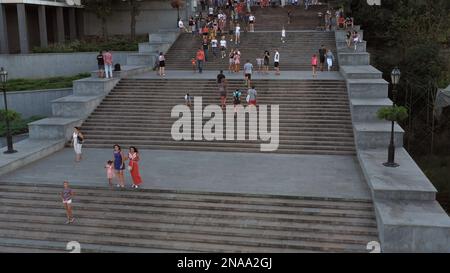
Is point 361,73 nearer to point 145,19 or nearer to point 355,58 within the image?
point 355,58

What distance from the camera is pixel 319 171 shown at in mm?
15195

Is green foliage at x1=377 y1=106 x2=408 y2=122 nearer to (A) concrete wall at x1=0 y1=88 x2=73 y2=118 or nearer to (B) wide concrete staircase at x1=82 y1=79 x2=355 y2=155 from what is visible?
(B) wide concrete staircase at x1=82 y1=79 x2=355 y2=155

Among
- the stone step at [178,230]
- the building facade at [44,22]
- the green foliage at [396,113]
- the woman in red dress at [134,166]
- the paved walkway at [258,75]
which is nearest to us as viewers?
the stone step at [178,230]

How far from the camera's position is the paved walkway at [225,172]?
1364cm

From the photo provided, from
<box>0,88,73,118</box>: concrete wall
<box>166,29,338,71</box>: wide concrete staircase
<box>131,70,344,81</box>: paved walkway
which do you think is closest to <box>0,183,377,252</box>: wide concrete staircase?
<box>131,70,344,81</box>: paved walkway

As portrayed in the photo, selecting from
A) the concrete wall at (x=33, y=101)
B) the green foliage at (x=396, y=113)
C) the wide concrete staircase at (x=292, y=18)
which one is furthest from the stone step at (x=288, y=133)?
the wide concrete staircase at (x=292, y=18)

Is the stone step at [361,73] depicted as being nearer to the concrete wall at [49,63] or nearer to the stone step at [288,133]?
the stone step at [288,133]

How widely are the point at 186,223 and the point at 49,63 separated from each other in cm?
2066

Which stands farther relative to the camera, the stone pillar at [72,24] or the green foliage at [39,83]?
the stone pillar at [72,24]

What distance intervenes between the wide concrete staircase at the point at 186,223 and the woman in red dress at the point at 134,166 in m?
0.33

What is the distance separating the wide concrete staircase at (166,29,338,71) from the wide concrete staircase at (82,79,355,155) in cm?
528

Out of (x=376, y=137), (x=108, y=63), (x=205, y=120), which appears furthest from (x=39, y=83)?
(x=376, y=137)

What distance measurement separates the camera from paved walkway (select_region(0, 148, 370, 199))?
13.6m
